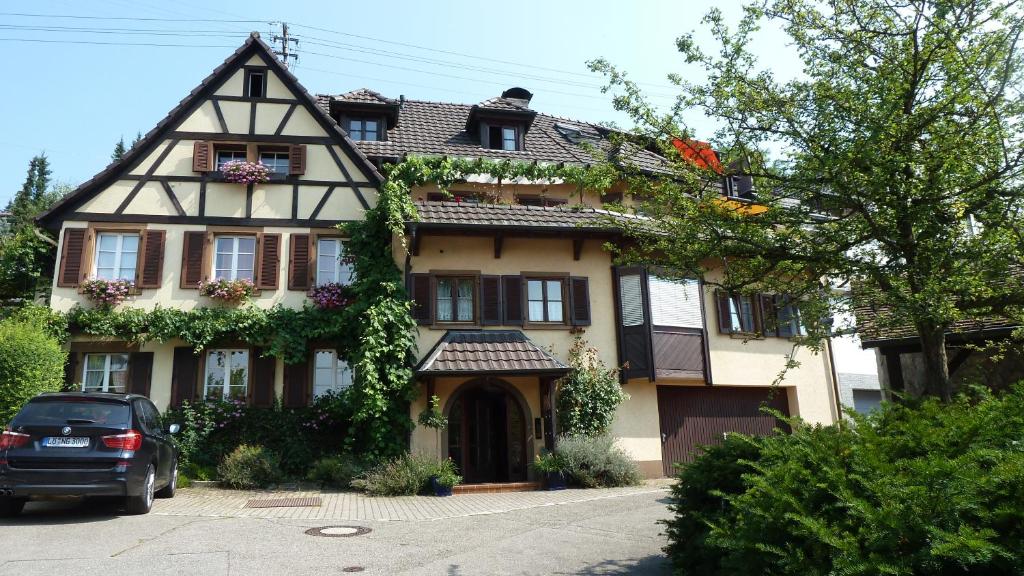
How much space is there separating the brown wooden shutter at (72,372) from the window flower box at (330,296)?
5.12 metres

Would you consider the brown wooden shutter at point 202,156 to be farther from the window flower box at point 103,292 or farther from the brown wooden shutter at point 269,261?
the window flower box at point 103,292

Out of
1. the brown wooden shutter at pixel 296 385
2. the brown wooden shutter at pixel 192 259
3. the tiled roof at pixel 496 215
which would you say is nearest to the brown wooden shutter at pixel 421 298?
the tiled roof at pixel 496 215

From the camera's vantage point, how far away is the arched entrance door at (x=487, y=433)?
1530cm

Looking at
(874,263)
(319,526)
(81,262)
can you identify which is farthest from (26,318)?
(874,263)

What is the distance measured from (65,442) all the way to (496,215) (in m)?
9.61

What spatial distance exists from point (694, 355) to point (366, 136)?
1043 cm

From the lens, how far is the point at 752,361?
1800 cm

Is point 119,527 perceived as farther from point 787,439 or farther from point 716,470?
point 787,439

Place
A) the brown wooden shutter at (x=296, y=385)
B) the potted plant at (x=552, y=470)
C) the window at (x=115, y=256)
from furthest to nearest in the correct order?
the window at (x=115, y=256)
the brown wooden shutter at (x=296, y=385)
the potted plant at (x=552, y=470)

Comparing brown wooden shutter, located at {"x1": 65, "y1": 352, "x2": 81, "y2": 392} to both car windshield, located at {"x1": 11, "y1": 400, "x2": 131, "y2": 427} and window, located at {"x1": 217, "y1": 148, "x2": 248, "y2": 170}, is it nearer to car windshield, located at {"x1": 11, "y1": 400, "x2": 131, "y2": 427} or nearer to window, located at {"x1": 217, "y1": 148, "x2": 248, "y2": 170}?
window, located at {"x1": 217, "y1": 148, "x2": 248, "y2": 170}

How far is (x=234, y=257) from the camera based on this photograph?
1653cm

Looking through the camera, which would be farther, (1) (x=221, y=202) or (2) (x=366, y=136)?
(2) (x=366, y=136)

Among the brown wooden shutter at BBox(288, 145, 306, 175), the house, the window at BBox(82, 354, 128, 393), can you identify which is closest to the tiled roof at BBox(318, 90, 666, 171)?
the house

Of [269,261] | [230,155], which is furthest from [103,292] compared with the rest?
[230,155]
